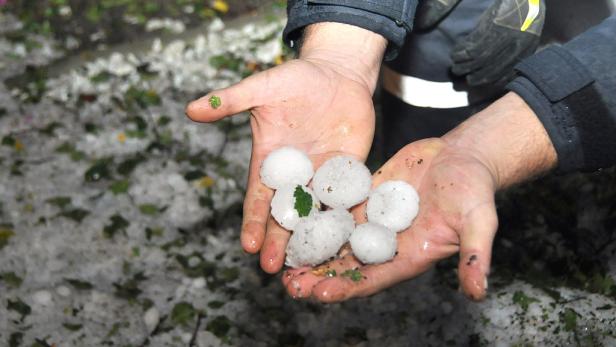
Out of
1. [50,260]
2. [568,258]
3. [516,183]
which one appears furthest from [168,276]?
[568,258]

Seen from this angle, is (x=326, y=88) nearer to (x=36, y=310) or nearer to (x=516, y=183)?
(x=516, y=183)

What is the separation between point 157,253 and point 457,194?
5.48ft

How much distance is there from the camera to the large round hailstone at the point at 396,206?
207cm

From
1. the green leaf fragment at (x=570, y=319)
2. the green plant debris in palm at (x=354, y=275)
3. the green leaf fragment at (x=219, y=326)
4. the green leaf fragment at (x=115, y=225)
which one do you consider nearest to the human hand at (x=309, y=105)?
→ the green plant debris in palm at (x=354, y=275)

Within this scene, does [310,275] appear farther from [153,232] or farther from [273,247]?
[153,232]

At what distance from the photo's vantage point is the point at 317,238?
2070 millimetres

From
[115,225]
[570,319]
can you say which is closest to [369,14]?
[570,319]

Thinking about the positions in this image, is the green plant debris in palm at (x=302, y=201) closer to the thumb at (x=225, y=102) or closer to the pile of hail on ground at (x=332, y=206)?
the pile of hail on ground at (x=332, y=206)

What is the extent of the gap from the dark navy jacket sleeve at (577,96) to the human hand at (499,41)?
428 mm

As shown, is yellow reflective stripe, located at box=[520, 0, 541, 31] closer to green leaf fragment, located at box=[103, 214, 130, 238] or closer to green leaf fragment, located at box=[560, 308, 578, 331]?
green leaf fragment, located at box=[560, 308, 578, 331]

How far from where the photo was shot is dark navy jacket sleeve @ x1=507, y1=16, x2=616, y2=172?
2203 millimetres

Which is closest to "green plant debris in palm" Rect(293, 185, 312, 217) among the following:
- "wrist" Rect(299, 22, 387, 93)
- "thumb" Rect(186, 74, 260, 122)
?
"thumb" Rect(186, 74, 260, 122)

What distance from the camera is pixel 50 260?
3.01m

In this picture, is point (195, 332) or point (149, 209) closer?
point (195, 332)
